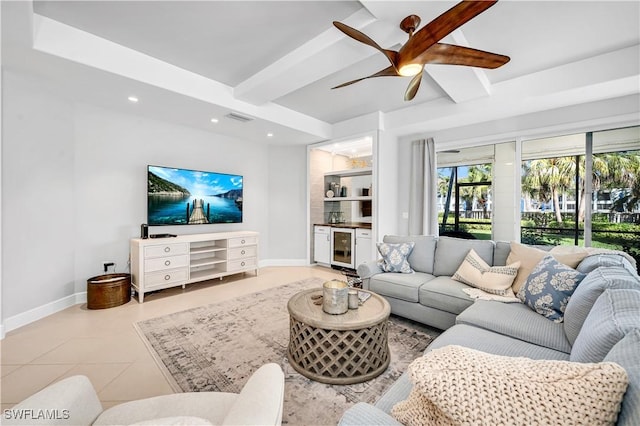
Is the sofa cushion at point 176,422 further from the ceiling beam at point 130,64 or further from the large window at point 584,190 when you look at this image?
the large window at point 584,190

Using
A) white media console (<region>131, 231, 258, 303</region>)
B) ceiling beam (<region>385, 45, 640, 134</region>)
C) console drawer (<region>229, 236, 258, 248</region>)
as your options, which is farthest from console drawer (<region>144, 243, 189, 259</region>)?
ceiling beam (<region>385, 45, 640, 134</region>)

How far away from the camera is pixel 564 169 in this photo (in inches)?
146

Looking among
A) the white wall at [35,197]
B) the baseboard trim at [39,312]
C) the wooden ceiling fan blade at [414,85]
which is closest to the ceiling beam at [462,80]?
the wooden ceiling fan blade at [414,85]

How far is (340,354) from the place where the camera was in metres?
1.86

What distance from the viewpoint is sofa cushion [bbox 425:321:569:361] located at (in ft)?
5.05

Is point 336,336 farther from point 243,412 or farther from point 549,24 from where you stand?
point 549,24

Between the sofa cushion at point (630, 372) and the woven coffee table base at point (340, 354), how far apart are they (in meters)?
1.26

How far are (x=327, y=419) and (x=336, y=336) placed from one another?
459 mm

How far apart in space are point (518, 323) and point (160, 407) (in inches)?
82.9

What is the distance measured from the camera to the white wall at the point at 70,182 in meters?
2.74

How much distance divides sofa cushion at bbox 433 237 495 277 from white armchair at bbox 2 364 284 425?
2601 millimetres

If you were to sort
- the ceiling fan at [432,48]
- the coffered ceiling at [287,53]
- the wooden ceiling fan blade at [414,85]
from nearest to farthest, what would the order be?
the ceiling fan at [432,48]
the coffered ceiling at [287,53]
the wooden ceiling fan blade at [414,85]

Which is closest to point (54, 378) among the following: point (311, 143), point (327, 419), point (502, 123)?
point (327, 419)

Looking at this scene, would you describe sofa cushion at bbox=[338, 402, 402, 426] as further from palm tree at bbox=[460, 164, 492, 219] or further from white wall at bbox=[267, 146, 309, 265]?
white wall at bbox=[267, 146, 309, 265]
